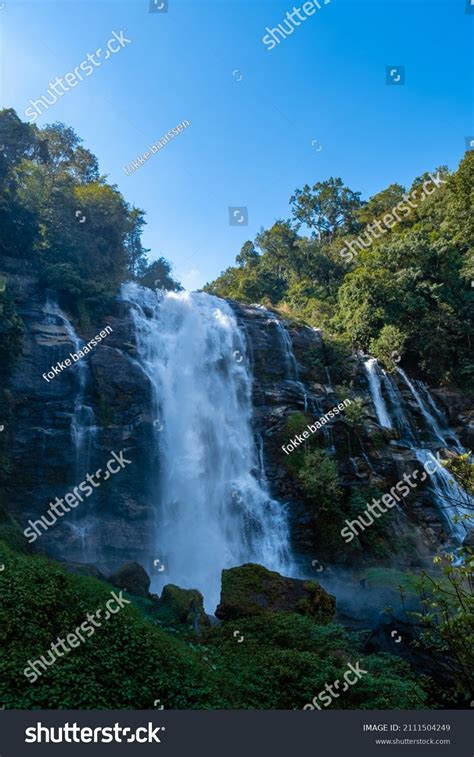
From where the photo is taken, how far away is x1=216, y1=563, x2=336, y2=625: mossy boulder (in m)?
10.2

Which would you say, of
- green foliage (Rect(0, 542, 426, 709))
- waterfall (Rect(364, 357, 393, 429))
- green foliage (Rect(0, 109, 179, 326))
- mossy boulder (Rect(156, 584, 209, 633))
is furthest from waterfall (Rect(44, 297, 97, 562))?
waterfall (Rect(364, 357, 393, 429))

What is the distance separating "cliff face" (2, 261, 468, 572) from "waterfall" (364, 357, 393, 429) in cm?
54

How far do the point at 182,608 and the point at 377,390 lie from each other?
17588mm

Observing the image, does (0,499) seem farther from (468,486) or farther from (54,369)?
(468,486)

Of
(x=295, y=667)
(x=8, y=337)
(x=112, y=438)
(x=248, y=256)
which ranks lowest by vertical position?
(x=295, y=667)

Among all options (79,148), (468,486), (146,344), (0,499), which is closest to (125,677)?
(468,486)

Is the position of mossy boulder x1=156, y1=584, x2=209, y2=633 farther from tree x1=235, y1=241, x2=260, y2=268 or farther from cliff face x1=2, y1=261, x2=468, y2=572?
tree x1=235, y1=241, x2=260, y2=268

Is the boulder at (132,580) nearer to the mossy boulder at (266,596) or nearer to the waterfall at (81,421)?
the mossy boulder at (266,596)

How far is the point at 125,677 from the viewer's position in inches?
237

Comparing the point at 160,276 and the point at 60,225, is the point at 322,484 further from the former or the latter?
the point at 160,276

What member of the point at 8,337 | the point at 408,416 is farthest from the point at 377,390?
the point at 8,337

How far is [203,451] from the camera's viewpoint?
19172 millimetres

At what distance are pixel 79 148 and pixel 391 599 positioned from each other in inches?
1407

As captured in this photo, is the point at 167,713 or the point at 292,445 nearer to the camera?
the point at 167,713
